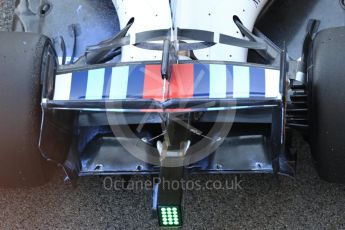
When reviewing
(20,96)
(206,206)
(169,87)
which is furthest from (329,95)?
(20,96)

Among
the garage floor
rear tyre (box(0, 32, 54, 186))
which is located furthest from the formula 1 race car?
the garage floor

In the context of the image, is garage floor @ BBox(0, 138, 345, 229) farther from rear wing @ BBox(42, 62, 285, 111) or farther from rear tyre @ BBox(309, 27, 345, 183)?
rear wing @ BBox(42, 62, 285, 111)

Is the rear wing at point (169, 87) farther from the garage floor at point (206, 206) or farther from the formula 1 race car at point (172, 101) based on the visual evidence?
the garage floor at point (206, 206)

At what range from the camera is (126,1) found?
Result: 4.62ft

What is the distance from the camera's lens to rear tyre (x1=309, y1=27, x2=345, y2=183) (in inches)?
45.2

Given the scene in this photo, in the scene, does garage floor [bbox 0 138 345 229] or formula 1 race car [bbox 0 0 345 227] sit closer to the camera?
formula 1 race car [bbox 0 0 345 227]

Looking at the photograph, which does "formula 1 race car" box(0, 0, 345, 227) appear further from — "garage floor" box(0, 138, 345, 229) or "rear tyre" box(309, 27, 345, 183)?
"garage floor" box(0, 138, 345, 229)

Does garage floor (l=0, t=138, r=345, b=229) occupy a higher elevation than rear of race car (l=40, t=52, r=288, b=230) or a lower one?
lower

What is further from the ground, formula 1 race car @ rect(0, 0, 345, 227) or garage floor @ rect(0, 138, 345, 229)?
formula 1 race car @ rect(0, 0, 345, 227)

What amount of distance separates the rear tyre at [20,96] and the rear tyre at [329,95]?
565mm

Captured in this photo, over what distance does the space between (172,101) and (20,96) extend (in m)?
0.33

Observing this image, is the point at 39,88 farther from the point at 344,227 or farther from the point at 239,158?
the point at 344,227

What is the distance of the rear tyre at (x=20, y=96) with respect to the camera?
1184 millimetres

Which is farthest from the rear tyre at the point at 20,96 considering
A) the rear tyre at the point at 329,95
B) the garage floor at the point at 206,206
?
the rear tyre at the point at 329,95
